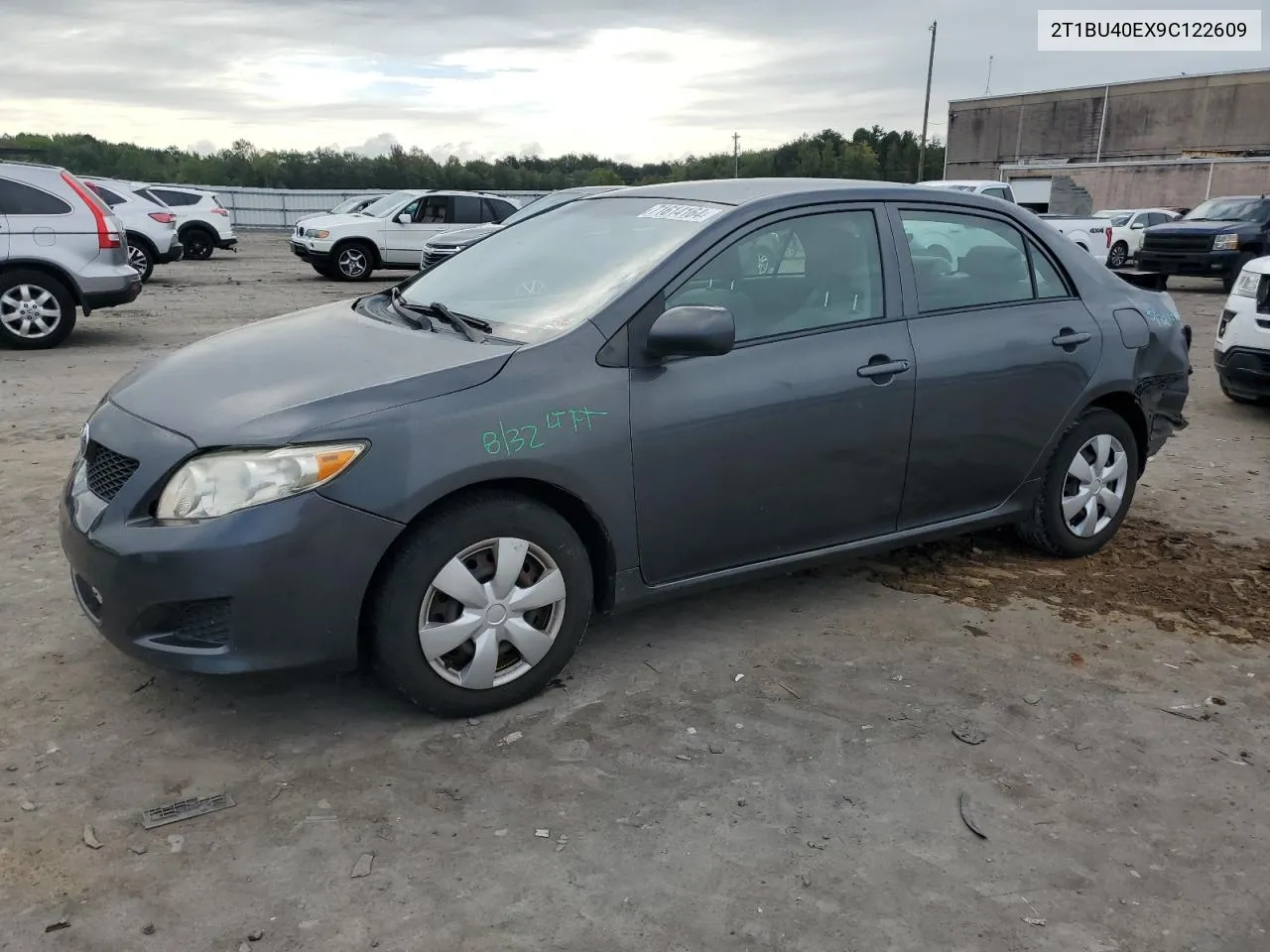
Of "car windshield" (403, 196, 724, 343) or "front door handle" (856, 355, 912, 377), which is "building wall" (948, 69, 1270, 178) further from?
"car windshield" (403, 196, 724, 343)

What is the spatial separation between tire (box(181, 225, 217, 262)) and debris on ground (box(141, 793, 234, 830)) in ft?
73.0

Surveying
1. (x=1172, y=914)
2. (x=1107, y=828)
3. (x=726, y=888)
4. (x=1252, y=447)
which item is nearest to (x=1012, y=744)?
(x=1107, y=828)

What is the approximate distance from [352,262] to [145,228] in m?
3.59

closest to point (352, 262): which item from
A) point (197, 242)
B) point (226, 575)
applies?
point (197, 242)

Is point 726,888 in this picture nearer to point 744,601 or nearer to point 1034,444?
point 744,601

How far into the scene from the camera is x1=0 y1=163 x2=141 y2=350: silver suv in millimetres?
10086

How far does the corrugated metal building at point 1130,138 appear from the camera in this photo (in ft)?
158

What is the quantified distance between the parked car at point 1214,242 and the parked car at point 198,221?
734 inches

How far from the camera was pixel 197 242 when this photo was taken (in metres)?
23.2

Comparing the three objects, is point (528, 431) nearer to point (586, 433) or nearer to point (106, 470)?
point (586, 433)

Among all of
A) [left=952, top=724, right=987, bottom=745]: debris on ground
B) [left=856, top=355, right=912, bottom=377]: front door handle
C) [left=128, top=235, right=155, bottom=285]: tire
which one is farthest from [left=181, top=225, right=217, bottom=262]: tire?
[left=952, top=724, right=987, bottom=745]: debris on ground

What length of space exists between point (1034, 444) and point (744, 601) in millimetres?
1426

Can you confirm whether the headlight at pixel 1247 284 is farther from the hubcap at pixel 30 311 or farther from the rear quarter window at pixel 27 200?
the hubcap at pixel 30 311

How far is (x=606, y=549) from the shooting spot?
11.8ft
